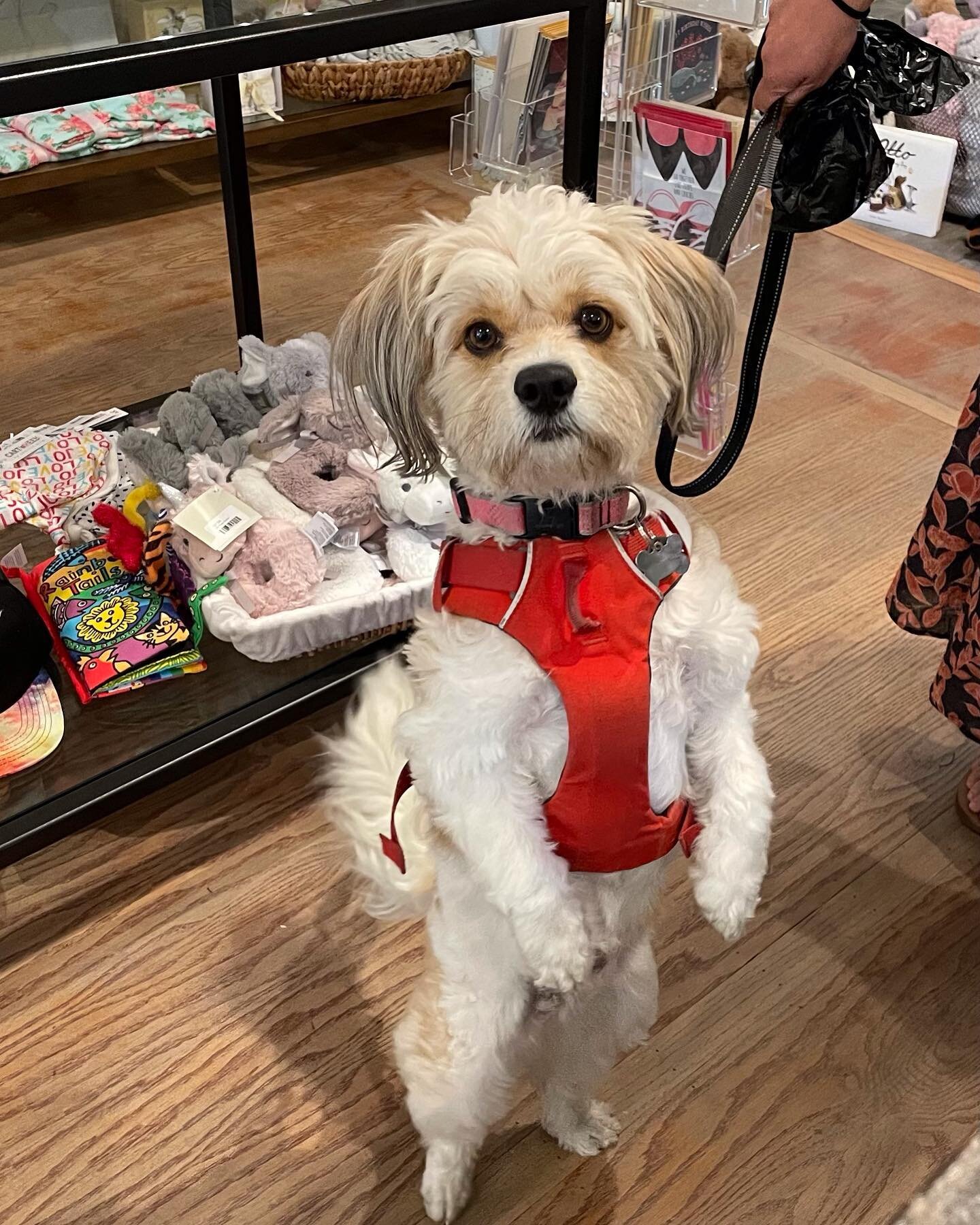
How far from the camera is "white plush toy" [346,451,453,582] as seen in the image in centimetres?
178

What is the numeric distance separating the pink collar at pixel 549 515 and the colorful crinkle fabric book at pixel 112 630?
799 mm

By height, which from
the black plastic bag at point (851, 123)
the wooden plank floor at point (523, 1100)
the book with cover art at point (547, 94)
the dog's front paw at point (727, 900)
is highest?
the black plastic bag at point (851, 123)

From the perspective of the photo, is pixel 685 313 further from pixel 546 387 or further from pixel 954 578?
pixel 954 578

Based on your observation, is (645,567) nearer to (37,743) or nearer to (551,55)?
(37,743)

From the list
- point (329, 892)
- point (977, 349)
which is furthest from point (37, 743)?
point (977, 349)

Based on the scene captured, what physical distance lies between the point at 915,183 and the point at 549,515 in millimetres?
2885

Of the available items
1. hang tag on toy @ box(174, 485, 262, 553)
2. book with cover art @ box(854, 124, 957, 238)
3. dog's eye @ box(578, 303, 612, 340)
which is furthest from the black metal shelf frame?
book with cover art @ box(854, 124, 957, 238)

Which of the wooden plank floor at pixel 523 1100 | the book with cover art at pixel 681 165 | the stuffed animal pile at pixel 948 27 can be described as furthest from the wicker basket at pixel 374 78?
the wooden plank floor at pixel 523 1100

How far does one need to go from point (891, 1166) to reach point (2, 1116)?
3.41 ft

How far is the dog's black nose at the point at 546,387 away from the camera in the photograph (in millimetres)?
937

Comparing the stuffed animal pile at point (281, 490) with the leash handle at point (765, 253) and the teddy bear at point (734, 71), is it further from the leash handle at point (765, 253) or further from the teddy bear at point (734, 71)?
the teddy bear at point (734, 71)

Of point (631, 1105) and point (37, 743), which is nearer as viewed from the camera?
point (631, 1105)

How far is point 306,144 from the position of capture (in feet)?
12.2

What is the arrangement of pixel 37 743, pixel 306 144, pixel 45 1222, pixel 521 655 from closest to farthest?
pixel 521 655 → pixel 45 1222 → pixel 37 743 → pixel 306 144
